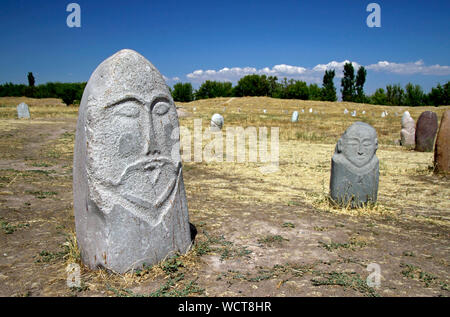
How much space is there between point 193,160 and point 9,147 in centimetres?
688

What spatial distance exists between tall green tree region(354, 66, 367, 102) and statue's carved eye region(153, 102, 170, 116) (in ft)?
217

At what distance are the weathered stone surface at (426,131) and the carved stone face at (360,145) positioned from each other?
9523 millimetres

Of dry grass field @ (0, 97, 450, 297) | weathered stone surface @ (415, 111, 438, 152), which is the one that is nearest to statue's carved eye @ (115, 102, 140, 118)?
dry grass field @ (0, 97, 450, 297)

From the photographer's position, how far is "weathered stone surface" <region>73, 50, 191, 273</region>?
3617 millimetres

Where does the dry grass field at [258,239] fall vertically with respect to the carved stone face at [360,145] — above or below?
below

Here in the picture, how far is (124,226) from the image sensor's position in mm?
3713

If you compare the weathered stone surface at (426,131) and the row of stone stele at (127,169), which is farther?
the weathered stone surface at (426,131)

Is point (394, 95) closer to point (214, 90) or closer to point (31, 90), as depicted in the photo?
point (214, 90)

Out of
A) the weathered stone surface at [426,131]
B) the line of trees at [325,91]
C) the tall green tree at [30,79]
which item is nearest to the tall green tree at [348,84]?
the line of trees at [325,91]

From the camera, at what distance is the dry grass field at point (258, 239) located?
3684 mm

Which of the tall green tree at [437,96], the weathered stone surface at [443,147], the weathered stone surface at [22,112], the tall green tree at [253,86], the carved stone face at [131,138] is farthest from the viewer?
the tall green tree at [253,86]

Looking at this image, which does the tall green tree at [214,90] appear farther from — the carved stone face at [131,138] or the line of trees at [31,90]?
the carved stone face at [131,138]

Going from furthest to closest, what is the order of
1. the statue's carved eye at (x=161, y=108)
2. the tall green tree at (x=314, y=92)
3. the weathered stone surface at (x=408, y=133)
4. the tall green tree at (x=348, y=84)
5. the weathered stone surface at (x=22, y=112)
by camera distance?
the tall green tree at (x=314, y=92) → the tall green tree at (x=348, y=84) → the weathered stone surface at (x=22, y=112) → the weathered stone surface at (x=408, y=133) → the statue's carved eye at (x=161, y=108)

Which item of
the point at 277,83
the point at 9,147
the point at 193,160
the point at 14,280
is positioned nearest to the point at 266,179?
the point at 193,160
